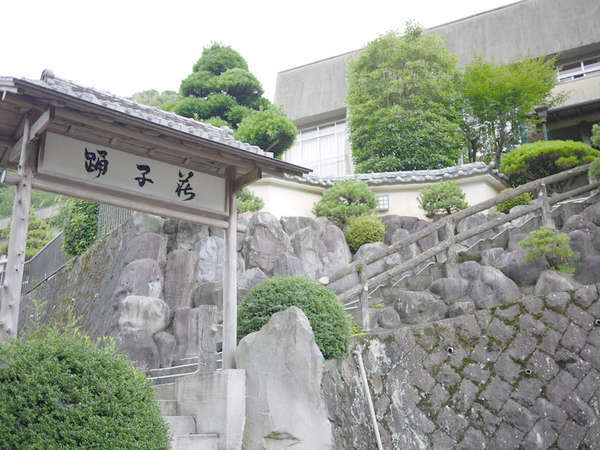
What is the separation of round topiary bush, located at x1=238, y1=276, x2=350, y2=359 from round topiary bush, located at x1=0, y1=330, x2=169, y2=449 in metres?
2.39

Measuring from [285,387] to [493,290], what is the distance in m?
4.57

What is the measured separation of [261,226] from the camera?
1423 centimetres

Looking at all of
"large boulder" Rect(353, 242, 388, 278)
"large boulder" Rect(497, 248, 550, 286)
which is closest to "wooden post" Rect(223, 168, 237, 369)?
"large boulder" Rect(497, 248, 550, 286)

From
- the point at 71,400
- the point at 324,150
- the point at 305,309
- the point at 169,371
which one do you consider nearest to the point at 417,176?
the point at 324,150

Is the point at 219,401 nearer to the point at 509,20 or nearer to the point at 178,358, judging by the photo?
the point at 178,358

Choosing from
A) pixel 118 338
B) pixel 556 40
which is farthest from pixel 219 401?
pixel 556 40

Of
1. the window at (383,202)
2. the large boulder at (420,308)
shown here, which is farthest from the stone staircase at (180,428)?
the window at (383,202)

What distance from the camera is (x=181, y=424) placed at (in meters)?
7.11

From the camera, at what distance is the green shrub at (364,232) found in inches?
615

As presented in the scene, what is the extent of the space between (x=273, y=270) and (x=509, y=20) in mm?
18576

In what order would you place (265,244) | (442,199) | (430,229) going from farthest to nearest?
1. (442,199)
2. (265,244)
3. (430,229)

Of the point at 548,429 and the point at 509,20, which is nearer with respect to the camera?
the point at 548,429

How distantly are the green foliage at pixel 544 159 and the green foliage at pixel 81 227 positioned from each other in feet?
38.7

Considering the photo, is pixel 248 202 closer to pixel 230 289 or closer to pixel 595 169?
pixel 230 289
